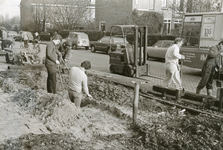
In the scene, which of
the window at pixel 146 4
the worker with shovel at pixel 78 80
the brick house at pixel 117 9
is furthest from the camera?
the window at pixel 146 4

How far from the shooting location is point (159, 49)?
51.4ft

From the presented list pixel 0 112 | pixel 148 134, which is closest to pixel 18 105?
pixel 0 112

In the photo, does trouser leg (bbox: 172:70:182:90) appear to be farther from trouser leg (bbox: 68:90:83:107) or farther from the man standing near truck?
trouser leg (bbox: 68:90:83:107)

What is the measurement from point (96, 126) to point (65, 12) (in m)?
8.45

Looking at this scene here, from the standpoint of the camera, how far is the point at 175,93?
755 cm

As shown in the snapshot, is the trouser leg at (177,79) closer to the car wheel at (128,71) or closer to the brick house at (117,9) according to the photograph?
the car wheel at (128,71)

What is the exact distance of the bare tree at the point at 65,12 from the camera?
11.6 metres

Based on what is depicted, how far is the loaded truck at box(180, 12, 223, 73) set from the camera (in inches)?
444

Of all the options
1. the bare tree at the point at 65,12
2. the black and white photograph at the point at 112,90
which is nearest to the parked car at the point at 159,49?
the black and white photograph at the point at 112,90

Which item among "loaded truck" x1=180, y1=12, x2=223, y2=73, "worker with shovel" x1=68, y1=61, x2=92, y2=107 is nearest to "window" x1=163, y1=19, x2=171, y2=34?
"loaded truck" x1=180, y1=12, x2=223, y2=73

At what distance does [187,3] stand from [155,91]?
7977 millimetres

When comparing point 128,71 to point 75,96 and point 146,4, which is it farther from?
point 146,4

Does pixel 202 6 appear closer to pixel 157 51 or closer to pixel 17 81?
pixel 157 51

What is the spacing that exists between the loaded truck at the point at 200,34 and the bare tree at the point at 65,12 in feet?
15.2
